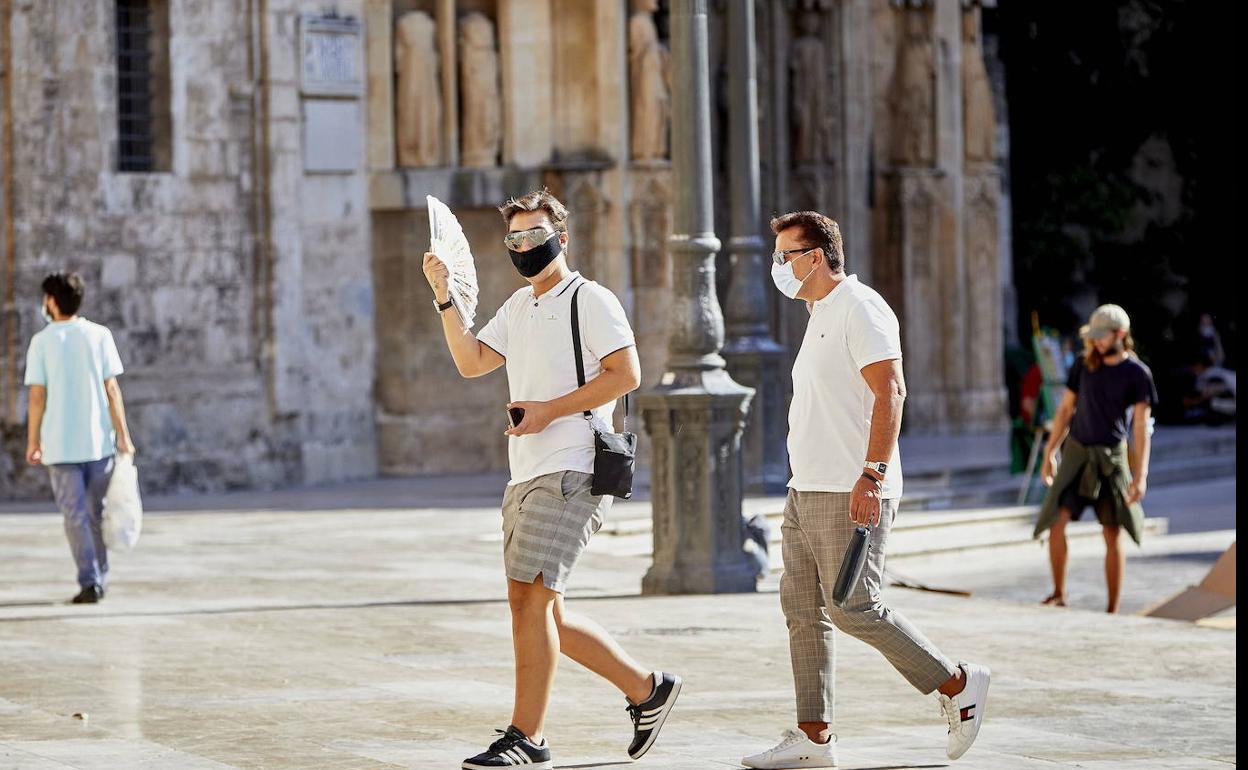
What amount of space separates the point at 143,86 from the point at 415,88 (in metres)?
2.70

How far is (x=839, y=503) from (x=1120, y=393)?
20.3ft

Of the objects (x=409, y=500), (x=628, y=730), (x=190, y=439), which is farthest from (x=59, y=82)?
(x=628, y=730)

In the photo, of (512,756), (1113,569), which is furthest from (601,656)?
(1113,569)

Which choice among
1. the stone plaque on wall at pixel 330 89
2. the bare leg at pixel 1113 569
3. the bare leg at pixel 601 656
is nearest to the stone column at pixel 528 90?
the stone plaque on wall at pixel 330 89

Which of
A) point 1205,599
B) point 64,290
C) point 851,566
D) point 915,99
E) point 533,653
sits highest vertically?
point 915,99

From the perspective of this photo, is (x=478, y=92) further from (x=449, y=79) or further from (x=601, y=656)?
(x=601, y=656)

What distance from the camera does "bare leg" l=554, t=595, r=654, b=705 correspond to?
Result: 7.68 meters

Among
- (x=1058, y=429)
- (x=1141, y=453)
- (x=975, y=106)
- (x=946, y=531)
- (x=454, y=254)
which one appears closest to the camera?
(x=454, y=254)

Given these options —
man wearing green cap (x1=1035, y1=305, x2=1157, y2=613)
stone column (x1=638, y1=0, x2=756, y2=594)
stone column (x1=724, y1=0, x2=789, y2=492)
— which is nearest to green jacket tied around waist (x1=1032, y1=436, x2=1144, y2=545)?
man wearing green cap (x1=1035, y1=305, x2=1157, y2=613)

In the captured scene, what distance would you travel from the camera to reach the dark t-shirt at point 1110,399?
1331 centimetres

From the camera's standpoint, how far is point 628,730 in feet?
28.2

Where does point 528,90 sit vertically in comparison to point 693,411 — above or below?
above

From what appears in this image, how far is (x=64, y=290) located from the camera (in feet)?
41.4

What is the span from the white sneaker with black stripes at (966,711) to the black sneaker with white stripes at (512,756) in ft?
4.17
